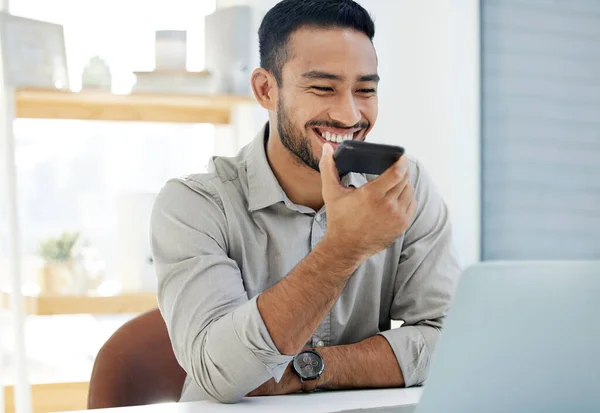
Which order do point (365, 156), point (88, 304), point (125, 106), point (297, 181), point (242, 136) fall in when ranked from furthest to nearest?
point (242, 136) → point (125, 106) → point (88, 304) → point (297, 181) → point (365, 156)

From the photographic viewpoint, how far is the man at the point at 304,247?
4.00 feet

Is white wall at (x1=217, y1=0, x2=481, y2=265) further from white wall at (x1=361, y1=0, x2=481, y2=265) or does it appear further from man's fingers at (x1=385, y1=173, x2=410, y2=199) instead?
man's fingers at (x1=385, y1=173, x2=410, y2=199)

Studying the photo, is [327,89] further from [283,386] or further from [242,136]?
[242,136]

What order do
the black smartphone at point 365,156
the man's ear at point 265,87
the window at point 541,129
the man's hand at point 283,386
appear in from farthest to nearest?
the window at point 541,129 < the man's ear at point 265,87 < the man's hand at point 283,386 < the black smartphone at point 365,156

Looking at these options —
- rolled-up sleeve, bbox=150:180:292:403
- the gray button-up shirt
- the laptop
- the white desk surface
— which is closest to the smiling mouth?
the gray button-up shirt

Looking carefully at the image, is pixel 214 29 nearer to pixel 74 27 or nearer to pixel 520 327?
pixel 74 27

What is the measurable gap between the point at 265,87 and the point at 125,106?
1.21 metres

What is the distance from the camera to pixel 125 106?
9.02ft

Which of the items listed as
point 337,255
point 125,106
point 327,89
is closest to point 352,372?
point 337,255

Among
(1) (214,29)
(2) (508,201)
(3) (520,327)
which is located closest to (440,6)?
(2) (508,201)

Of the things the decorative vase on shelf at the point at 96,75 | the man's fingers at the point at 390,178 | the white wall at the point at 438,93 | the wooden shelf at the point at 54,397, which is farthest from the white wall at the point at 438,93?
the man's fingers at the point at 390,178

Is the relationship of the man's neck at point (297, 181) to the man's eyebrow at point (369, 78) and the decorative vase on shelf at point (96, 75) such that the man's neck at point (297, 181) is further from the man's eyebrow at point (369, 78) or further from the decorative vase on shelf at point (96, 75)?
the decorative vase on shelf at point (96, 75)

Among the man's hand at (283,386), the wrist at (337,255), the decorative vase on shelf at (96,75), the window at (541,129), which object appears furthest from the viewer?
the window at (541,129)

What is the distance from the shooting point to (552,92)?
10.6ft
